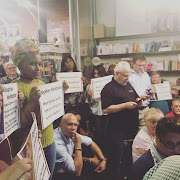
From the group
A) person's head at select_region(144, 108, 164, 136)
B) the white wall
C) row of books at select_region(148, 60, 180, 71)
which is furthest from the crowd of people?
the white wall

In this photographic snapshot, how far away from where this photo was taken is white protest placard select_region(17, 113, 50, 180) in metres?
1.15

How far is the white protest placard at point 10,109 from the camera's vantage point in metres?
1.16

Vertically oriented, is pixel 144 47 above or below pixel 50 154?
above

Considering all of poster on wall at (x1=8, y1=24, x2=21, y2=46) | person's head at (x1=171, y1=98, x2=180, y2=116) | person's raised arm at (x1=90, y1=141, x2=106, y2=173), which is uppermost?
poster on wall at (x1=8, y1=24, x2=21, y2=46)

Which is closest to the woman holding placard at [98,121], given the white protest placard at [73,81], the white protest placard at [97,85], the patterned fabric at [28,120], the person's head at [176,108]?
the white protest placard at [97,85]

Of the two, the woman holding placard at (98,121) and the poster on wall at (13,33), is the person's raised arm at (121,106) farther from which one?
the poster on wall at (13,33)

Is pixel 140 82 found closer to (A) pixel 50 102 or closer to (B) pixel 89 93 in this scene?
(B) pixel 89 93

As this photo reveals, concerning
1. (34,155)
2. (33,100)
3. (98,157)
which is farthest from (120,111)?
(34,155)

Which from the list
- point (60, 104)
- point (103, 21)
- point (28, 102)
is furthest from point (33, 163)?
point (103, 21)

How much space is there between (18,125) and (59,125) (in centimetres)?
78

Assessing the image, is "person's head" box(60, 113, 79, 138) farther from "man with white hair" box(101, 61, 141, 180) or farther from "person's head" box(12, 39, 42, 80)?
"person's head" box(12, 39, 42, 80)

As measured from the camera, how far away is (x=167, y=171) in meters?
0.74

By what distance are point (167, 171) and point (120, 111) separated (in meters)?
1.75

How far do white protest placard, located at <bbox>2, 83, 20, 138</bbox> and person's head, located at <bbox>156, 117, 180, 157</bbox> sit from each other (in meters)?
1.01
